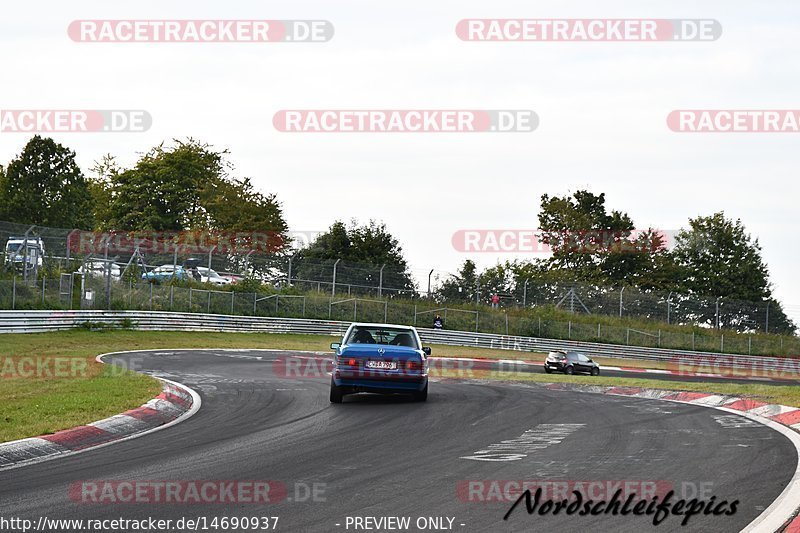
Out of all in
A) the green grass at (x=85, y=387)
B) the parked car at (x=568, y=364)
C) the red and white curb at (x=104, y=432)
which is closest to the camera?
the red and white curb at (x=104, y=432)

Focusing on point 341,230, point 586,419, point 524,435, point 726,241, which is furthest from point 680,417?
point 726,241

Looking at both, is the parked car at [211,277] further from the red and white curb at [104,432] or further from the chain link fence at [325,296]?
the red and white curb at [104,432]

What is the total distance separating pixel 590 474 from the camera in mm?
8625

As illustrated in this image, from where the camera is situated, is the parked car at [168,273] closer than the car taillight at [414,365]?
No

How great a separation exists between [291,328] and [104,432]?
3568cm

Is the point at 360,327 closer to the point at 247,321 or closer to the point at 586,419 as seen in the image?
the point at 586,419

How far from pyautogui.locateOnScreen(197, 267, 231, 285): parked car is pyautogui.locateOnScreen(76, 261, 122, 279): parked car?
551cm

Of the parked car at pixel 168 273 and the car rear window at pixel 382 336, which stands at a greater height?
the parked car at pixel 168 273

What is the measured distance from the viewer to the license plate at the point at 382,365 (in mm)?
16266

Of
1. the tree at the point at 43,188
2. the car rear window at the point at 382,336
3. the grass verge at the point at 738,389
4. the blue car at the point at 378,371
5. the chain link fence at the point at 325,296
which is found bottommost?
the grass verge at the point at 738,389

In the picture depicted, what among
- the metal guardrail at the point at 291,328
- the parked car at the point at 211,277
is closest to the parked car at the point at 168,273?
the parked car at the point at 211,277

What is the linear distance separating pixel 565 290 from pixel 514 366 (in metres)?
16.5

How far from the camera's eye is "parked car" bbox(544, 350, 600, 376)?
3619 centimetres

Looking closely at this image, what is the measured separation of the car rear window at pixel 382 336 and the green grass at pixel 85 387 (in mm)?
3626
